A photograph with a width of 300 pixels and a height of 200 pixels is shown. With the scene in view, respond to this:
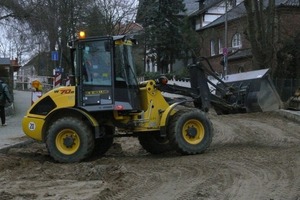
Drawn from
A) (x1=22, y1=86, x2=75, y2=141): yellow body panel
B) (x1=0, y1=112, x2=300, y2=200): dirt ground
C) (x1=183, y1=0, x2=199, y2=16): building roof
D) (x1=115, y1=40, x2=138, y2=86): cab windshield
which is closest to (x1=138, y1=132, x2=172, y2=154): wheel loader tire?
(x1=0, y1=112, x2=300, y2=200): dirt ground

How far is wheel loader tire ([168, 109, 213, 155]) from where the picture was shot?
36.8ft

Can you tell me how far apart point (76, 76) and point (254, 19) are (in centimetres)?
1842

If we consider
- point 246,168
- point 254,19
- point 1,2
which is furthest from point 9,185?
point 254,19

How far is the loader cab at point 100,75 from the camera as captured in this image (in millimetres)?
11133

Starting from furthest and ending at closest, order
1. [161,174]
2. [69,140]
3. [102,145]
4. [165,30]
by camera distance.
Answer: [165,30] < [102,145] < [69,140] < [161,174]

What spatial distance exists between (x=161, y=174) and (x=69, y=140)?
2851 mm

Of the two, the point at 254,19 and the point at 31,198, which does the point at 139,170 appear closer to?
the point at 31,198

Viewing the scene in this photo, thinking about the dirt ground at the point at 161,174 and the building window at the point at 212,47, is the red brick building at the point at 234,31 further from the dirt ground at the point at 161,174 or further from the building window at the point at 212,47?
the dirt ground at the point at 161,174

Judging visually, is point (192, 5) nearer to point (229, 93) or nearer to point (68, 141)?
point (229, 93)

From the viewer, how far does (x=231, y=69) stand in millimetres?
46094

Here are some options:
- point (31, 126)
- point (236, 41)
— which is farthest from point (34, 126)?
point (236, 41)

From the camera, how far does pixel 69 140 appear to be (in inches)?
437

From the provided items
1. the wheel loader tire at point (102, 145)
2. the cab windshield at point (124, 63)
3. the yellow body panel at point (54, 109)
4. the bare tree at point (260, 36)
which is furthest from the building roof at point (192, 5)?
the yellow body panel at point (54, 109)

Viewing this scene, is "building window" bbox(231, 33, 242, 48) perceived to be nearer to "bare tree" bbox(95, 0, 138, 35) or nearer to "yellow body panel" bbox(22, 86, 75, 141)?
"bare tree" bbox(95, 0, 138, 35)
